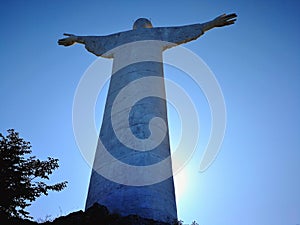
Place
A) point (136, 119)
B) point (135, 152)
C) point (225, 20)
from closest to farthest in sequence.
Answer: point (135, 152) < point (136, 119) < point (225, 20)

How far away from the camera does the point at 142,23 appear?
15.8 metres

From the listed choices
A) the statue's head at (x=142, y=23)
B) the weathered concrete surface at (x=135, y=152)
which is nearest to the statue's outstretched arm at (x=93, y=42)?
the statue's head at (x=142, y=23)

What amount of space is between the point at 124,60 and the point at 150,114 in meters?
3.16

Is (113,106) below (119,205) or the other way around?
the other way around

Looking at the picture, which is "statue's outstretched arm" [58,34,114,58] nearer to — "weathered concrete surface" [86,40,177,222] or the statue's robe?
the statue's robe

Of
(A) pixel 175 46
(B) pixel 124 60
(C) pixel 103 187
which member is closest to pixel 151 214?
(C) pixel 103 187

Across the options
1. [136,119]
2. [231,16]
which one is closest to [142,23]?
[231,16]

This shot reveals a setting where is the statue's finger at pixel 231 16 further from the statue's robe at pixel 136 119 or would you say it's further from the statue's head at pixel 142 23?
the statue's head at pixel 142 23

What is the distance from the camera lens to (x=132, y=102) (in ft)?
40.4

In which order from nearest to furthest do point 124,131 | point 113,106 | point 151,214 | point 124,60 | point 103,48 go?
point 151,214 < point 124,131 < point 113,106 < point 124,60 < point 103,48

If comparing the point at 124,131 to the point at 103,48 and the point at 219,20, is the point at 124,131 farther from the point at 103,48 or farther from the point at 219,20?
the point at 219,20

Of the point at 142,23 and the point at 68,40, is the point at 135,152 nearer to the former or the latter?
the point at 142,23

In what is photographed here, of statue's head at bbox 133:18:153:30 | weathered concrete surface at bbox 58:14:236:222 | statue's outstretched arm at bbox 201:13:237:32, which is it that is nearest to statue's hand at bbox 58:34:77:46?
weathered concrete surface at bbox 58:14:236:222

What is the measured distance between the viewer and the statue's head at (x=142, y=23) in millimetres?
15727
